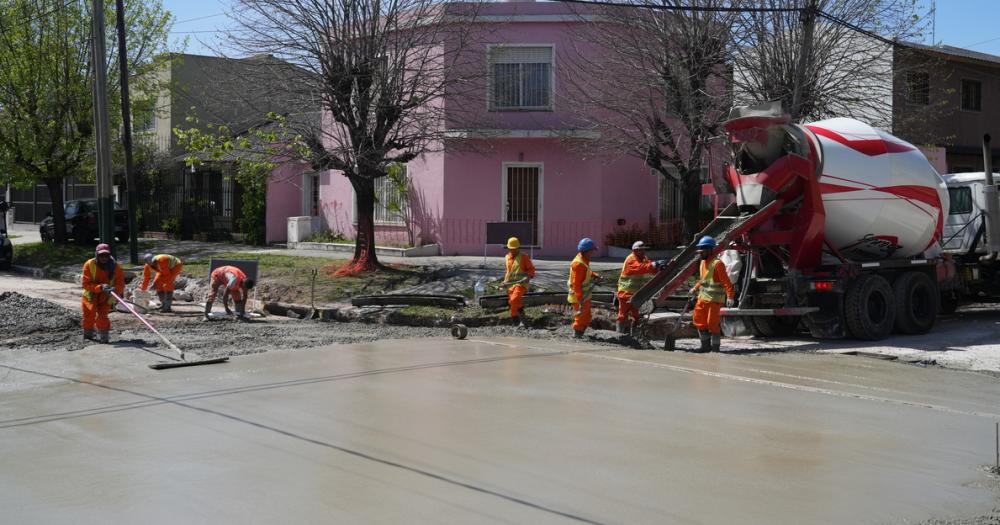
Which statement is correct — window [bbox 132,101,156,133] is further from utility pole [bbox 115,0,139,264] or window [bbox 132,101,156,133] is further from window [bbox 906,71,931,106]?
window [bbox 906,71,931,106]

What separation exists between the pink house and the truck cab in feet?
28.1

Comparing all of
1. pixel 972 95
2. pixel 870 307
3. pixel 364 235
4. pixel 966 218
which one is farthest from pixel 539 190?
pixel 972 95

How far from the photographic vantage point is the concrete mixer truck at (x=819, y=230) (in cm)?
1386

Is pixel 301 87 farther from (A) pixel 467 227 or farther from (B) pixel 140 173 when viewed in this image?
(B) pixel 140 173

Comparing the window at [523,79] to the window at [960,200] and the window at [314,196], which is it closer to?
the window at [314,196]

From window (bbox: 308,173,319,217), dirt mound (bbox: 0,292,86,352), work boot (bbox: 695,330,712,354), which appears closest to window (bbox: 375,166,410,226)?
window (bbox: 308,173,319,217)

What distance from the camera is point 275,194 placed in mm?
30156

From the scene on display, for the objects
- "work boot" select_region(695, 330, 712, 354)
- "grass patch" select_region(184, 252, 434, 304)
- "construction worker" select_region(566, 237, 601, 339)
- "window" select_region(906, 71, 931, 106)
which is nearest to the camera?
"work boot" select_region(695, 330, 712, 354)

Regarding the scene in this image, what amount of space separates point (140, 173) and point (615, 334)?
26860 millimetres

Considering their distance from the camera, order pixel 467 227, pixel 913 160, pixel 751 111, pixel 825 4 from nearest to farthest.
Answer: pixel 751 111
pixel 913 160
pixel 825 4
pixel 467 227

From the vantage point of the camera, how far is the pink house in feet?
80.8

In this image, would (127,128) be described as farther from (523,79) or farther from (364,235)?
(523,79)

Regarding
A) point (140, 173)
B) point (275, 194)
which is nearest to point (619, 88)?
point (275, 194)

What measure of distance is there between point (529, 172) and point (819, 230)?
12.5m
